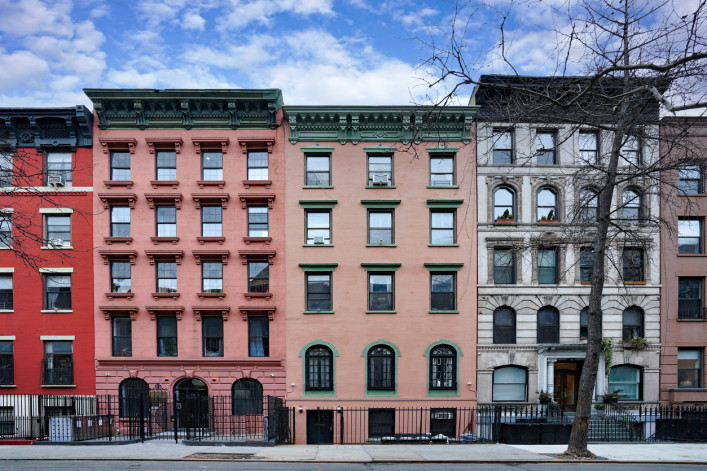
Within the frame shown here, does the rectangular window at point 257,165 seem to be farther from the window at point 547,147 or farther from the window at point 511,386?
the window at point 511,386

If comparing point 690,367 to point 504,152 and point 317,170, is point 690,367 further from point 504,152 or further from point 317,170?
point 317,170

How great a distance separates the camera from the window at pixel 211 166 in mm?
21641

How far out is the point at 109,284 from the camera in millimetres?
21234

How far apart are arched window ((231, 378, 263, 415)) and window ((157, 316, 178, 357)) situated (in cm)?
325

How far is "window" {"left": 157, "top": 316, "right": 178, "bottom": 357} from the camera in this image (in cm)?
2125

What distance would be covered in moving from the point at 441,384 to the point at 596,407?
659 cm

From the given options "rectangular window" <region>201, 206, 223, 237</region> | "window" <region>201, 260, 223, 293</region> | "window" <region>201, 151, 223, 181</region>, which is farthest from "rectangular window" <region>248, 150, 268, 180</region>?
"window" <region>201, 260, 223, 293</region>

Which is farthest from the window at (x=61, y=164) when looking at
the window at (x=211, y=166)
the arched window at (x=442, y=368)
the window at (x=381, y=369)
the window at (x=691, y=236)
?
the window at (x=691, y=236)

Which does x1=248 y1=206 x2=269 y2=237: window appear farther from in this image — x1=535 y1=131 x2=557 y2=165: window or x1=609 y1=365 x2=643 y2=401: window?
x1=609 y1=365 x2=643 y2=401: window

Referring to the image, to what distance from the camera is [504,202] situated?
2153cm

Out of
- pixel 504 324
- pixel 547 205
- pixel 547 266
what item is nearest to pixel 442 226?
pixel 547 205

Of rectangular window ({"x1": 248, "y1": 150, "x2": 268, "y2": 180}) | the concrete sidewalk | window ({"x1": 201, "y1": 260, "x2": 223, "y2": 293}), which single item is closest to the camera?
the concrete sidewalk

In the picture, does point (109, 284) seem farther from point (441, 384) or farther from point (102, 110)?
point (441, 384)

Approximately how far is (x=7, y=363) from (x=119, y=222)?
319 inches
